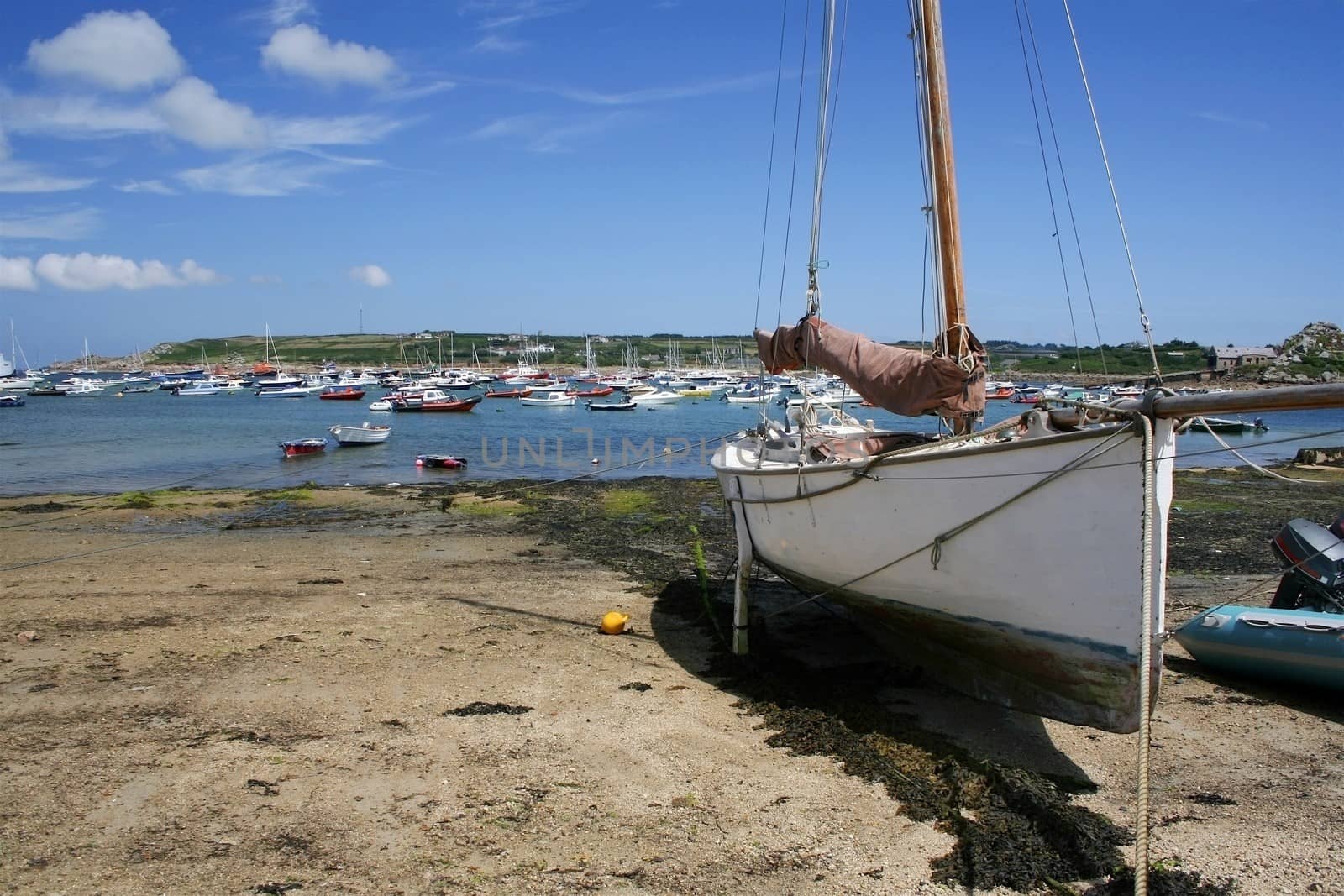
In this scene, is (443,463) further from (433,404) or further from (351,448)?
(433,404)

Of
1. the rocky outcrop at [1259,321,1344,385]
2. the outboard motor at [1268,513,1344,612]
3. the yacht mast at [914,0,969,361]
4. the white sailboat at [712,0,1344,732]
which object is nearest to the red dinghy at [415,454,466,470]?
the white sailboat at [712,0,1344,732]

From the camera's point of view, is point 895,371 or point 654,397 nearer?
point 895,371

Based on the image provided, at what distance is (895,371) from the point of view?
8234mm

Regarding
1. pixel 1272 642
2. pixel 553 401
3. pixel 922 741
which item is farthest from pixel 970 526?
pixel 553 401

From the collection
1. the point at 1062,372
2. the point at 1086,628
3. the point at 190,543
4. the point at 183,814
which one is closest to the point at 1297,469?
the point at 1086,628

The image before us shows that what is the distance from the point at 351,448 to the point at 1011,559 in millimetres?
34986

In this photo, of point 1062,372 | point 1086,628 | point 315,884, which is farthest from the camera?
point 1062,372

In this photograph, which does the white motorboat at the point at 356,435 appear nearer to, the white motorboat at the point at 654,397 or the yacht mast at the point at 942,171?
the yacht mast at the point at 942,171

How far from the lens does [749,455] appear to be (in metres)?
10.8

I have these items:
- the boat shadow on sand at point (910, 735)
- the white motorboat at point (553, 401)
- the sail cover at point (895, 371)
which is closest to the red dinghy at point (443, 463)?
the boat shadow on sand at point (910, 735)

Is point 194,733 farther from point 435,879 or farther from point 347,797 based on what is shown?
point 435,879

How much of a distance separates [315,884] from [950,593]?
487cm

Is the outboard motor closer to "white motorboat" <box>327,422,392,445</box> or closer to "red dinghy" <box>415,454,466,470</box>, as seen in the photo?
"red dinghy" <box>415,454,466,470</box>

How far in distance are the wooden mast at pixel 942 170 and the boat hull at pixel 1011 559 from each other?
180 cm
